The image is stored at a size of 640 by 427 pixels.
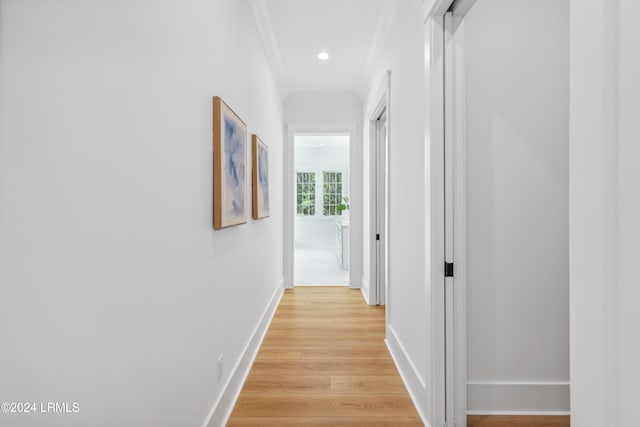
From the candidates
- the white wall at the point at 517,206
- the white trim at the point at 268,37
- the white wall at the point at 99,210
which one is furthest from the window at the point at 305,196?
the white wall at the point at 99,210

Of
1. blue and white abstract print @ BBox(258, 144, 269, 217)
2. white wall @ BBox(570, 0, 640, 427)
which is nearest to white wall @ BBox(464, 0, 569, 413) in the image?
white wall @ BBox(570, 0, 640, 427)

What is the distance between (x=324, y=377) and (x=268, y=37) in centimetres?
277

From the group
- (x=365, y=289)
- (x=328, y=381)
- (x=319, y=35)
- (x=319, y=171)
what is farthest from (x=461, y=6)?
(x=319, y=171)

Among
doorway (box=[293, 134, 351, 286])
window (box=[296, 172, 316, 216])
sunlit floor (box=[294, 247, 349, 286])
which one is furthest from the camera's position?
window (box=[296, 172, 316, 216])

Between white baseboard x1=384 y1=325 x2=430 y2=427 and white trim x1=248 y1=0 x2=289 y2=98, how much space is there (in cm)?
265

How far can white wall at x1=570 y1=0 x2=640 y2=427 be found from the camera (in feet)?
1.83

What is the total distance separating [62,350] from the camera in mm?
873

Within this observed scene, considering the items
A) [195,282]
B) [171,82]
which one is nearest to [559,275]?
[195,282]

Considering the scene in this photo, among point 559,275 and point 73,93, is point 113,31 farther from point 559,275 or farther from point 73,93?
point 559,275

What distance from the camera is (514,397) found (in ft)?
5.87

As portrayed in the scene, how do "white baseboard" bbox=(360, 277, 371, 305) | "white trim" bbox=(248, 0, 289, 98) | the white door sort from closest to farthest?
"white trim" bbox=(248, 0, 289, 98) → the white door → "white baseboard" bbox=(360, 277, 371, 305)

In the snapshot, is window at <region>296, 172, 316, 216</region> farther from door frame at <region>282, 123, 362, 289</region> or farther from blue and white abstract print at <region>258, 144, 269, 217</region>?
blue and white abstract print at <region>258, 144, 269, 217</region>

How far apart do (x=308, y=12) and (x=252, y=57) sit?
0.60 metres

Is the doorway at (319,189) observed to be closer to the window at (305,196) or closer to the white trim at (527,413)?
the window at (305,196)
